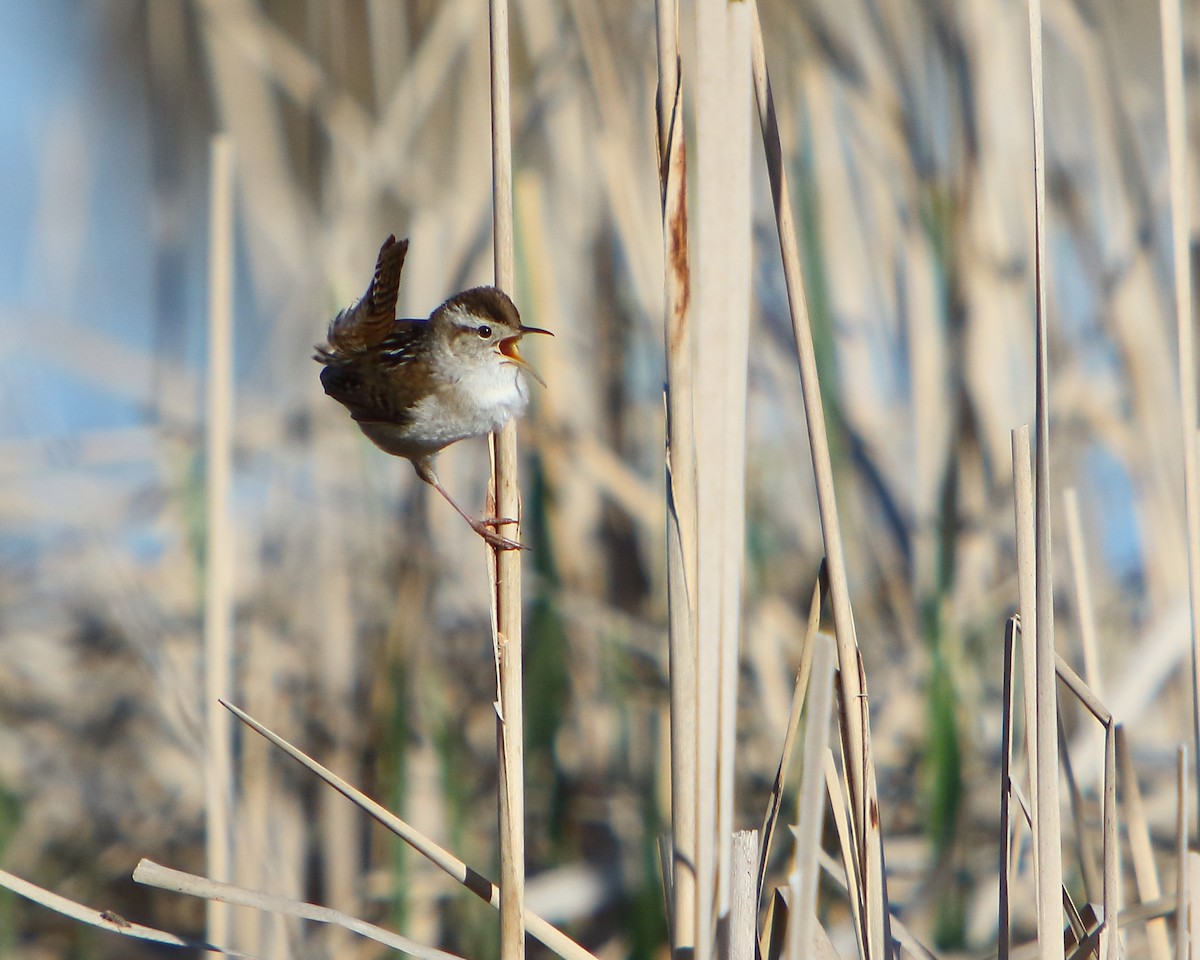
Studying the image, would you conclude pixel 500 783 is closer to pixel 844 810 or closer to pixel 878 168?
pixel 844 810

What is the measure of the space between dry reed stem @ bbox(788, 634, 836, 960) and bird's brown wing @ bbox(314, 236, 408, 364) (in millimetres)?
1064

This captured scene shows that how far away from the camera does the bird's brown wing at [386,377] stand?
1.82m

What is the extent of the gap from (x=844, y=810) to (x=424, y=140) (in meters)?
3.54

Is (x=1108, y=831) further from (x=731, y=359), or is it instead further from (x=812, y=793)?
(x=731, y=359)

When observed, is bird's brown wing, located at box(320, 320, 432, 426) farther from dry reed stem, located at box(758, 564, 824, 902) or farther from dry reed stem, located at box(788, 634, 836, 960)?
dry reed stem, located at box(788, 634, 836, 960)

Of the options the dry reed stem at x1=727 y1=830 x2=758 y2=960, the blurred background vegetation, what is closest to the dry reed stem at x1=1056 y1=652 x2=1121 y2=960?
the dry reed stem at x1=727 y1=830 x2=758 y2=960

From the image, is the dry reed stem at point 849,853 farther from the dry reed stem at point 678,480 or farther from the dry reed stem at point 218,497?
the dry reed stem at point 218,497

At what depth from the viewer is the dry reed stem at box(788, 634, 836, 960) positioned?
85cm

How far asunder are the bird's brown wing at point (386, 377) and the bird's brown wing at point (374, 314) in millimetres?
23

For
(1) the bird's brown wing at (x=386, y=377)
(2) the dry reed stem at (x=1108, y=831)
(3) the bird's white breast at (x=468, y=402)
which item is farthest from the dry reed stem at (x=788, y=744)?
(1) the bird's brown wing at (x=386, y=377)

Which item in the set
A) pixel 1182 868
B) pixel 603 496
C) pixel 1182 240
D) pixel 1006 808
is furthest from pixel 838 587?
pixel 603 496

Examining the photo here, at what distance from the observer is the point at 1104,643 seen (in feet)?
9.86

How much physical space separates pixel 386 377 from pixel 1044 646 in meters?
1.18

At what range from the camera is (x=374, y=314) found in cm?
184
